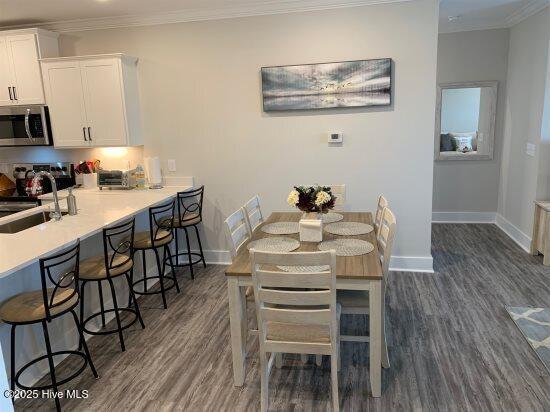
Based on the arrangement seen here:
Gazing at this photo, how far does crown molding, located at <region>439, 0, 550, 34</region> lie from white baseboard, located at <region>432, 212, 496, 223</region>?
8.27ft

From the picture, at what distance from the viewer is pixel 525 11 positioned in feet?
15.9

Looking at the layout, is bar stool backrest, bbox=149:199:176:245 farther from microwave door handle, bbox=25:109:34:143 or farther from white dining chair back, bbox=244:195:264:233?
microwave door handle, bbox=25:109:34:143

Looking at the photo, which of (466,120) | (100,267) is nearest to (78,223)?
(100,267)


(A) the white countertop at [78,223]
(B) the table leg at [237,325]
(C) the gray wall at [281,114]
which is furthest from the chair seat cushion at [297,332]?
(C) the gray wall at [281,114]

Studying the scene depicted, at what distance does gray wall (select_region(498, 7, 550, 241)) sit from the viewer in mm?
4602

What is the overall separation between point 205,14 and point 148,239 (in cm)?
236

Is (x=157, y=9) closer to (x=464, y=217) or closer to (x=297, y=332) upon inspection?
(x=297, y=332)

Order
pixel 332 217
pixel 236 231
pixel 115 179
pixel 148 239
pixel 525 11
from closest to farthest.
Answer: pixel 236 231
pixel 332 217
pixel 148 239
pixel 115 179
pixel 525 11

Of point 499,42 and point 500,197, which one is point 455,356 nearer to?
point 500,197

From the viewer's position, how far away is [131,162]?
15.8 feet

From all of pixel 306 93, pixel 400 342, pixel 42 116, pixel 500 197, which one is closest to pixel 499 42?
pixel 500 197

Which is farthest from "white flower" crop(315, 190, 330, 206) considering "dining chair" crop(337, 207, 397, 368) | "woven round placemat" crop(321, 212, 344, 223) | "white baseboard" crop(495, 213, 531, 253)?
"white baseboard" crop(495, 213, 531, 253)

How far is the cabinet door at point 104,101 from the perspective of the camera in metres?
4.34

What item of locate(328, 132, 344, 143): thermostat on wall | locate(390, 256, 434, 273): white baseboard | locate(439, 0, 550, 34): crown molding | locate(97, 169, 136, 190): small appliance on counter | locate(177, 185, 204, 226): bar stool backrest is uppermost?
locate(439, 0, 550, 34): crown molding
